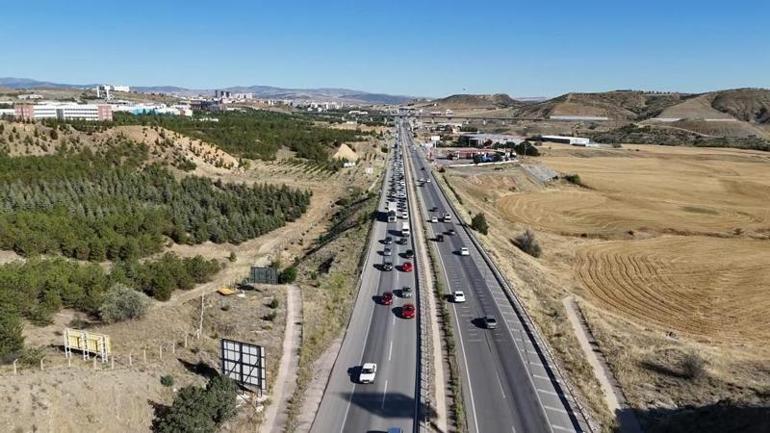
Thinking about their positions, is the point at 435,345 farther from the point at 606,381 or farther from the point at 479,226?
the point at 479,226

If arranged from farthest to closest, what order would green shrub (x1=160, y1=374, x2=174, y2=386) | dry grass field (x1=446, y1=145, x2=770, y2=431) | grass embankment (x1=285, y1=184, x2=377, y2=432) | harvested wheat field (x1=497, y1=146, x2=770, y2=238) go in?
harvested wheat field (x1=497, y1=146, x2=770, y2=238), dry grass field (x1=446, y1=145, x2=770, y2=431), grass embankment (x1=285, y1=184, x2=377, y2=432), green shrub (x1=160, y1=374, x2=174, y2=386)

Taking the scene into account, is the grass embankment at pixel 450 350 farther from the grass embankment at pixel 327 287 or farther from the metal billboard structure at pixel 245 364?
the metal billboard structure at pixel 245 364

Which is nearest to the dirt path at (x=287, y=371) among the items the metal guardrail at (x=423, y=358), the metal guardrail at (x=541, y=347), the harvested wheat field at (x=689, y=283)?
the metal guardrail at (x=423, y=358)

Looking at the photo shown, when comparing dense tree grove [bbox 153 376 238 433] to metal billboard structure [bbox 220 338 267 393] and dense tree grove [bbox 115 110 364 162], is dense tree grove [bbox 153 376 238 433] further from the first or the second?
dense tree grove [bbox 115 110 364 162]

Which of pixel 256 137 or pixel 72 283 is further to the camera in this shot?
pixel 256 137

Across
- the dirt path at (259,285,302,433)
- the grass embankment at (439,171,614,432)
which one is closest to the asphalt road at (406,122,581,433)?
the grass embankment at (439,171,614,432)

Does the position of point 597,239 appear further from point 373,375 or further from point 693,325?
point 373,375

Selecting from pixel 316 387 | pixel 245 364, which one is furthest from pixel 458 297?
pixel 245 364


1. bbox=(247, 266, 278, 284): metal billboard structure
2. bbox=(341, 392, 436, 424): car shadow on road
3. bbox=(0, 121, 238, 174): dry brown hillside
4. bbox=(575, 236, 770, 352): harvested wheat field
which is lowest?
bbox=(575, 236, 770, 352): harvested wheat field
